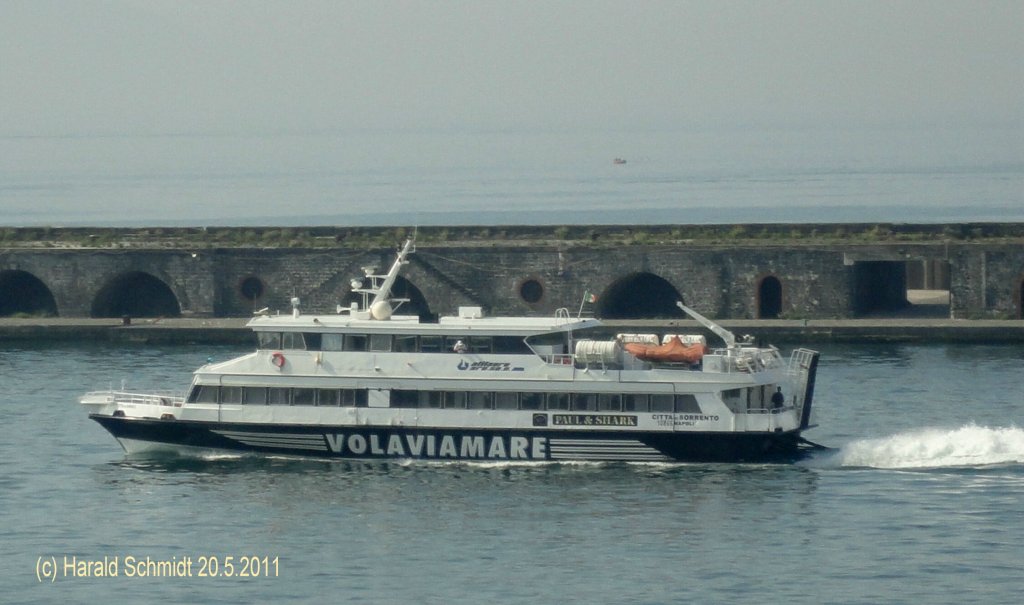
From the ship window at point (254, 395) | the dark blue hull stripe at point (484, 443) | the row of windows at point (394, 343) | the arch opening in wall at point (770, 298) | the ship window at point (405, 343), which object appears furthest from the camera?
Answer: the arch opening in wall at point (770, 298)

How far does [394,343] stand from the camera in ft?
116

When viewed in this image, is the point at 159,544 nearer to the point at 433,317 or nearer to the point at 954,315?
the point at 433,317

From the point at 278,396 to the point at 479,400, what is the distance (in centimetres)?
453

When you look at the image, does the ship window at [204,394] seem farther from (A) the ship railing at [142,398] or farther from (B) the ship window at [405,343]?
(B) the ship window at [405,343]

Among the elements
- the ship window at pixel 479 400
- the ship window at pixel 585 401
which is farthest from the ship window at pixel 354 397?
the ship window at pixel 585 401

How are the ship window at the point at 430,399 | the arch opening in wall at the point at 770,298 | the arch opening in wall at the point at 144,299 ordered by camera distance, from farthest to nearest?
the arch opening in wall at the point at 144,299, the arch opening in wall at the point at 770,298, the ship window at the point at 430,399

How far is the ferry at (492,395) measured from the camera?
34719 millimetres

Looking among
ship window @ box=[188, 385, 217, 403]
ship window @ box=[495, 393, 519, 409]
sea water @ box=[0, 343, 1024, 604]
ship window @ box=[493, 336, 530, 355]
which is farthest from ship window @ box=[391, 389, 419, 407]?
ship window @ box=[188, 385, 217, 403]

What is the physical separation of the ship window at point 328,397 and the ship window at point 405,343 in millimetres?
1657

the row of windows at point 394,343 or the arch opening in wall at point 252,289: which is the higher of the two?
the arch opening in wall at point 252,289

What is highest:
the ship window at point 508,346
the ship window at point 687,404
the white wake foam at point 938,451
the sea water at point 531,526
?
the ship window at point 508,346

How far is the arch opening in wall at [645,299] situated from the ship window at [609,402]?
25.4 metres

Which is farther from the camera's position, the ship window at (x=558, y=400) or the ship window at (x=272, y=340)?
the ship window at (x=272, y=340)

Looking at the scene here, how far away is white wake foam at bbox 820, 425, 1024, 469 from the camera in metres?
35.8
